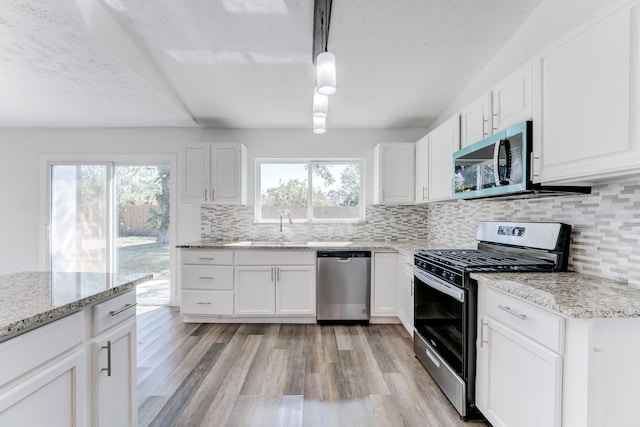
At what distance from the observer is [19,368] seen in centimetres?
91

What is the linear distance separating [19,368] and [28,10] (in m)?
2.23

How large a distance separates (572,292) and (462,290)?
540mm

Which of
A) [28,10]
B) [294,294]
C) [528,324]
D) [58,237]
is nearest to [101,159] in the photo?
[58,237]

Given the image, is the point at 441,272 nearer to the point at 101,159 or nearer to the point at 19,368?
the point at 19,368

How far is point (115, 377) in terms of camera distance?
53.0 inches

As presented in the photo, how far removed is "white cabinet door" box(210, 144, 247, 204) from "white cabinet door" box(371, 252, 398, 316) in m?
1.84

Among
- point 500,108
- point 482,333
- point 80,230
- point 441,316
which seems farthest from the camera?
point 80,230

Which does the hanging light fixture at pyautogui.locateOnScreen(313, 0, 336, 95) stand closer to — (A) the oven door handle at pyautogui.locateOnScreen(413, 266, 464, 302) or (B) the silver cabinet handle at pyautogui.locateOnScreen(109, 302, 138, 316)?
(A) the oven door handle at pyautogui.locateOnScreen(413, 266, 464, 302)

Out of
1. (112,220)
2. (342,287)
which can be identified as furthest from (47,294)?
(112,220)

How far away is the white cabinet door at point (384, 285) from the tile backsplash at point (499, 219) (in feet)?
2.20

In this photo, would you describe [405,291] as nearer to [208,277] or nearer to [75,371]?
[208,277]

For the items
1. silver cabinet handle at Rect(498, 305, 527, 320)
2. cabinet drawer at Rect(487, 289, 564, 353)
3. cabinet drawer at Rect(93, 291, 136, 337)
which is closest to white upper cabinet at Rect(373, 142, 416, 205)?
cabinet drawer at Rect(487, 289, 564, 353)

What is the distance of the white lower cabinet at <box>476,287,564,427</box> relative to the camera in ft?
3.96

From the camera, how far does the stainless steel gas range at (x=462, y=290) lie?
68.5 inches
